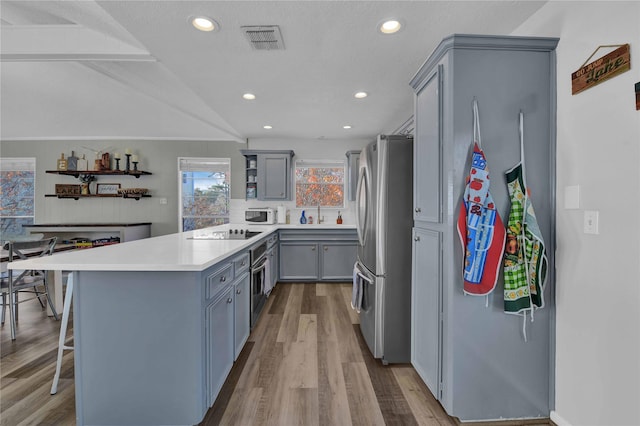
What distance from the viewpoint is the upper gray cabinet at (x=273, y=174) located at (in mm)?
4844

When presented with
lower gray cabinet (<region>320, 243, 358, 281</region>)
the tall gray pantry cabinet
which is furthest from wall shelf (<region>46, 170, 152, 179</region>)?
the tall gray pantry cabinet

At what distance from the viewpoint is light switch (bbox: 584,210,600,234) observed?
133 centimetres

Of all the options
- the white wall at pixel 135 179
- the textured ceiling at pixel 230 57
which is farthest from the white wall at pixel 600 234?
the white wall at pixel 135 179

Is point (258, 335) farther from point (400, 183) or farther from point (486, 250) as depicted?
point (486, 250)

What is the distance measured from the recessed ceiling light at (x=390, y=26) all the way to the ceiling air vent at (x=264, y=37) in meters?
0.70

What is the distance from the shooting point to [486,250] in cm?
146

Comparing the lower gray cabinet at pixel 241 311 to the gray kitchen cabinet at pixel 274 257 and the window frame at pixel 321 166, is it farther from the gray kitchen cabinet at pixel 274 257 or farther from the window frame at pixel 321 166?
the window frame at pixel 321 166

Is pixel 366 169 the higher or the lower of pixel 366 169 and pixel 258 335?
the higher

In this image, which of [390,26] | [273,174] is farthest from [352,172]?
[390,26]

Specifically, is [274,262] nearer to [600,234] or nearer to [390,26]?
[390,26]

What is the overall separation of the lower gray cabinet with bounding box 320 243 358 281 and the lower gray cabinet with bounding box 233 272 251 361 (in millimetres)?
2074

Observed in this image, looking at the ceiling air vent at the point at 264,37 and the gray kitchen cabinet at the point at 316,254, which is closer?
the ceiling air vent at the point at 264,37

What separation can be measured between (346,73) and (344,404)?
100 inches

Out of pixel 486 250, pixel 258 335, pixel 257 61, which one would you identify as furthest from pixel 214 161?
pixel 486 250
